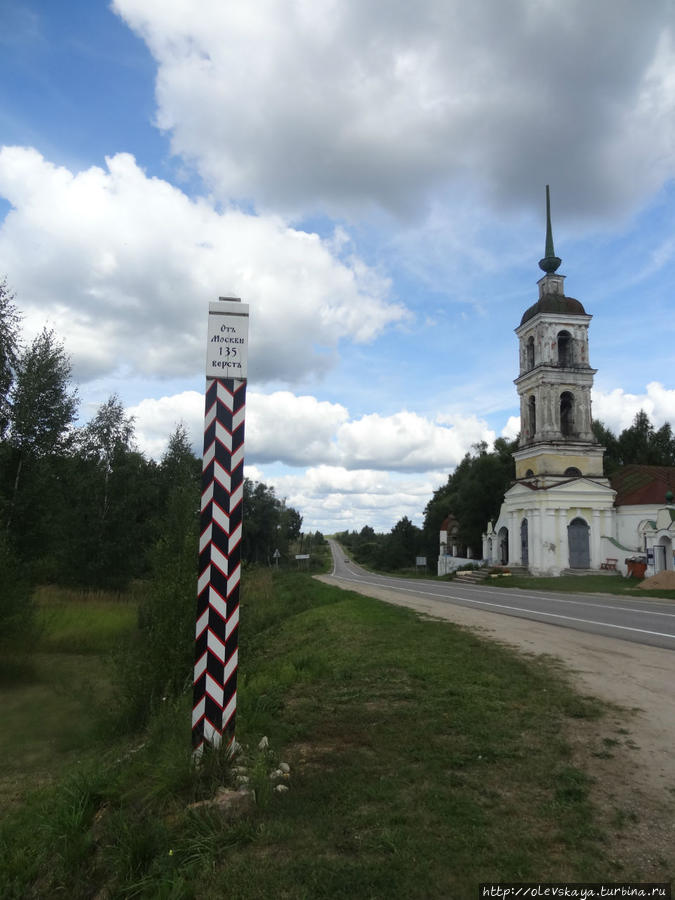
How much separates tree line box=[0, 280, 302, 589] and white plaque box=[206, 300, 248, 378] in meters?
5.00

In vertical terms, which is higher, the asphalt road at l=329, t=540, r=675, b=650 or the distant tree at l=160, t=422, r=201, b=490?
the distant tree at l=160, t=422, r=201, b=490

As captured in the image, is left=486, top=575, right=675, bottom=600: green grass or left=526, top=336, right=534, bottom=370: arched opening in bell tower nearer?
left=486, top=575, right=675, bottom=600: green grass

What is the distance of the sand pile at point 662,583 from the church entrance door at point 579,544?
44.7 feet

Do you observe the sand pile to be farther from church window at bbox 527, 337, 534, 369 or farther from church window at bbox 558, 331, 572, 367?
church window at bbox 527, 337, 534, 369

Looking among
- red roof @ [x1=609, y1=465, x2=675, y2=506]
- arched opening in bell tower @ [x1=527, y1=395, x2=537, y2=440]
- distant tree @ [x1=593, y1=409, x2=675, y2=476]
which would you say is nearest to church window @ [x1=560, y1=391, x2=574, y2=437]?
arched opening in bell tower @ [x1=527, y1=395, x2=537, y2=440]

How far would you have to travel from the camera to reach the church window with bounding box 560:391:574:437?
147 ft

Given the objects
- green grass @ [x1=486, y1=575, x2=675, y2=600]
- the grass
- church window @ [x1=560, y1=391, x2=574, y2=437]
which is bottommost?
the grass

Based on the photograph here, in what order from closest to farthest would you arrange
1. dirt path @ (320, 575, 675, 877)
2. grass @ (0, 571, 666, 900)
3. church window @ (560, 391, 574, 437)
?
grass @ (0, 571, 666, 900) → dirt path @ (320, 575, 675, 877) → church window @ (560, 391, 574, 437)

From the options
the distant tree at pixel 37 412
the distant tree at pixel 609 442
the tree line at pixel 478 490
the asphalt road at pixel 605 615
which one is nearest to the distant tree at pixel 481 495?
the tree line at pixel 478 490

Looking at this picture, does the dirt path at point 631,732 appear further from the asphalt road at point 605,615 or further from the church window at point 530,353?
the church window at point 530,353

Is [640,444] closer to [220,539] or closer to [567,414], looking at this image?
[567,414]

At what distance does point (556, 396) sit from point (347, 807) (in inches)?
1718

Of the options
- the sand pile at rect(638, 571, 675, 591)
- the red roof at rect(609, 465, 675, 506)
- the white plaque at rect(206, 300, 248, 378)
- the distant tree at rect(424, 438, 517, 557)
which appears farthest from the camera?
the distant tree at rect(424, 438, 517, 557)

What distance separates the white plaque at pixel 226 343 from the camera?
540cm
